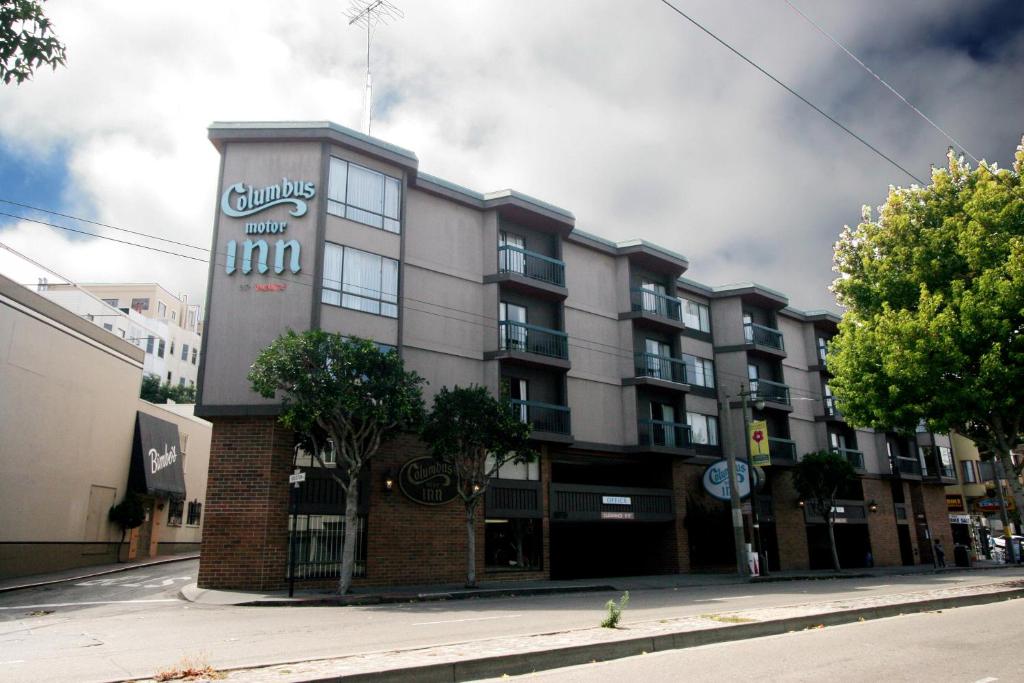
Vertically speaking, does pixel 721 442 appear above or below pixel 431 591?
above

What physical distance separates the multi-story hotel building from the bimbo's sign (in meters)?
0.05

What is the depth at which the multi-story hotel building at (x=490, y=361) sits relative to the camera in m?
22.3

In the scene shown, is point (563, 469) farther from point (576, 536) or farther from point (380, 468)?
point (380, 468)

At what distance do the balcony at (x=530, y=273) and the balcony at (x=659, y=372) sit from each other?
4.97 m

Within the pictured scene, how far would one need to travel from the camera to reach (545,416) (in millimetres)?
28406

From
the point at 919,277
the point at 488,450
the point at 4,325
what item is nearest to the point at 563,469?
the point at 488,450

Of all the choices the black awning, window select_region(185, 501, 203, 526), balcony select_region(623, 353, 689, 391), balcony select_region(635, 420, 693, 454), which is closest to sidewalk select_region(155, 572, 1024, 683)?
balcony select_region(635, 420, 693, 454)

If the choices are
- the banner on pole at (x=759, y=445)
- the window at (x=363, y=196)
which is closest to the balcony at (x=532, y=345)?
the window at (x=363, y=196)

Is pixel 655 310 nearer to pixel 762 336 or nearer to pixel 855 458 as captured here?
pixel 762 336

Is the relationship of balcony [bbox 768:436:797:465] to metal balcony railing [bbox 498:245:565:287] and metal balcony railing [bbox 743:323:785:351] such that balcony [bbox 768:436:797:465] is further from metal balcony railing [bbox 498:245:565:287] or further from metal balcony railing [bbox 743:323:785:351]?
metal balcony railing [bbox 498:245:565:287]

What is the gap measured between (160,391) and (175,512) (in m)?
26.6

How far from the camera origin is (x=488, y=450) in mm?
22750

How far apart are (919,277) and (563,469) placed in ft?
53.0

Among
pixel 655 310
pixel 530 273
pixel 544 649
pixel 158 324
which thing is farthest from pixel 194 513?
pixel 544 649
